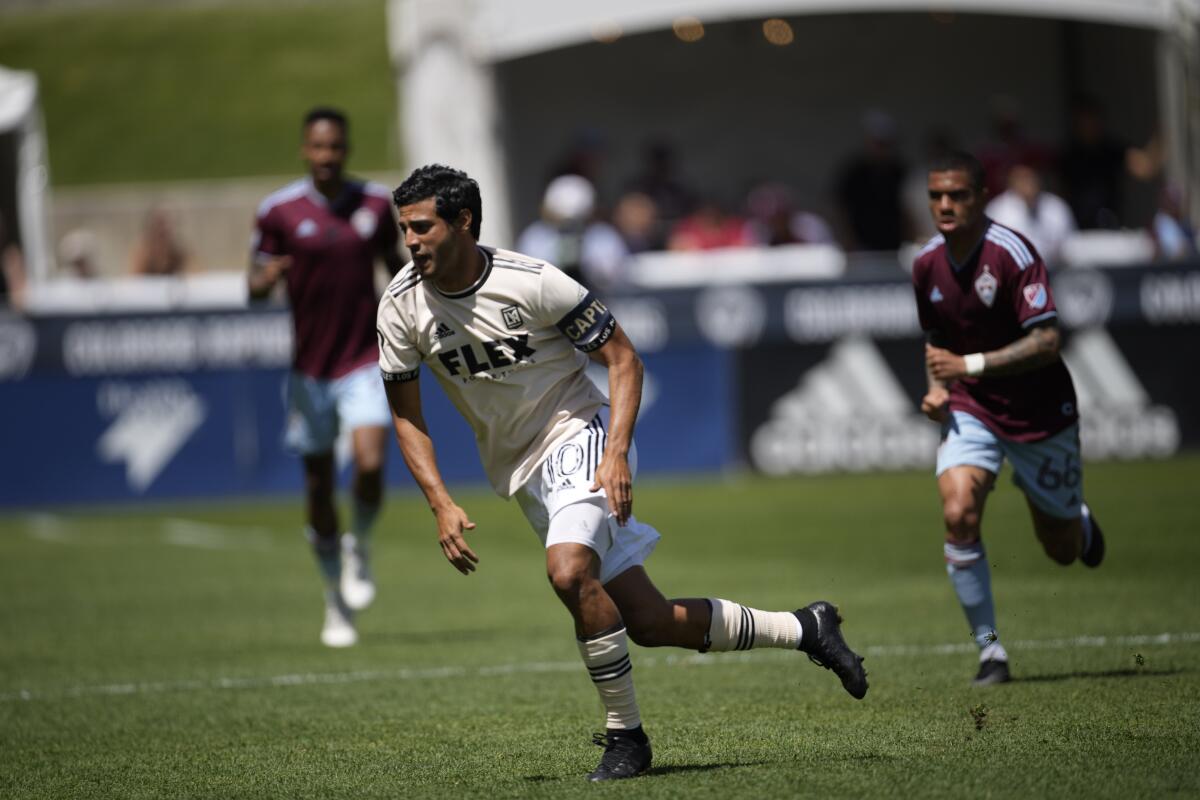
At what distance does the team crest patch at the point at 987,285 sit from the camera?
812 cm

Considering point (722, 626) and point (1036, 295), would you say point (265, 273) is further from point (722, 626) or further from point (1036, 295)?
point (722, 626)

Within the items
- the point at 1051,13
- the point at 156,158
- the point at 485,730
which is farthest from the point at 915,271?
the point at 156,158

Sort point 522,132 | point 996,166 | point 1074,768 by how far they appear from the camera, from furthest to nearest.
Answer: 1. point 522,132
2. point 996,166
3. point 1074,768

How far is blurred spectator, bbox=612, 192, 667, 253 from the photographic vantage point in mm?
21266

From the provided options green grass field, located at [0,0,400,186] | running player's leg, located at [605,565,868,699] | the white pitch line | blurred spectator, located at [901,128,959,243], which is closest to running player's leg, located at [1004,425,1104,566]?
the white pitch line

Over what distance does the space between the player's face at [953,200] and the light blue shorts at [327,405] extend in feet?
12.3

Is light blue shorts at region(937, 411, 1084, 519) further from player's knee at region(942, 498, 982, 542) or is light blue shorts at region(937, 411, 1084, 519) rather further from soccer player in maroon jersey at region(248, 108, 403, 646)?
soccer player in maroon jersey at region(248, 108, 403, 646)

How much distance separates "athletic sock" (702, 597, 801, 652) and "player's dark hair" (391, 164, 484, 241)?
64.1 inches

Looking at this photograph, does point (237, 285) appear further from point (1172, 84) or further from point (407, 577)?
point (1172, 84)

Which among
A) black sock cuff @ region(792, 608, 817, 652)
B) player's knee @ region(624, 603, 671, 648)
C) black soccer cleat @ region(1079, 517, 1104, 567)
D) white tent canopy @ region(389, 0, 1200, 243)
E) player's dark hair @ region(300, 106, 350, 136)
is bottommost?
black soccer cleat @ region(1079, 517, 1104, 567)

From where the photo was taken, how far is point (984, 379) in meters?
8.38

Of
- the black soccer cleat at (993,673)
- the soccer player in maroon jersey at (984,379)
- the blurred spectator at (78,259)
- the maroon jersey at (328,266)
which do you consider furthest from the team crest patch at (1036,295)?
the blurred spectator at (78,259)

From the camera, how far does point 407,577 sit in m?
13.6

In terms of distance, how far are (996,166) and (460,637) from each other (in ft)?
41.3
